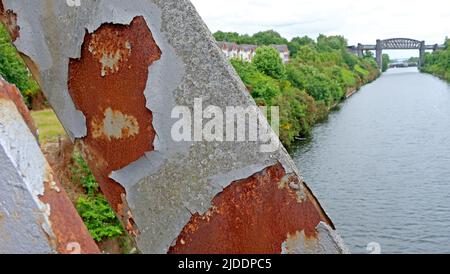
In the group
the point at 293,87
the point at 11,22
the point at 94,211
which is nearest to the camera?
the point at 11,22

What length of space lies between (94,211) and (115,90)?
12663 millimetres

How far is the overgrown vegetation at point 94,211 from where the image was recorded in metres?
12.6

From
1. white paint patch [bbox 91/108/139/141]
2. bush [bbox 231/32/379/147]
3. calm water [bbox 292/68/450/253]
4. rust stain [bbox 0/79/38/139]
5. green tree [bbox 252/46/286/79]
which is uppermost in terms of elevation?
rust stain [bbox 0/79/38/139]

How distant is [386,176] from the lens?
763 inches

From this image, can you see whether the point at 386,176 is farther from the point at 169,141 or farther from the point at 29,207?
the point at 29,207

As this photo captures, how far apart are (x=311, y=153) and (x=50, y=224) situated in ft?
77.6

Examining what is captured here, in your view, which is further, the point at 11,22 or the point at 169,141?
the point at 11,22

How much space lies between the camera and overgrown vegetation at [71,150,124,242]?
12609mm

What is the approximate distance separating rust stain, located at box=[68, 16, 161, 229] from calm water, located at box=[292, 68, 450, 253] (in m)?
10.9

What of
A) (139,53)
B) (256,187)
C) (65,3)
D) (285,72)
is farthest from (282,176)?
(285,72)

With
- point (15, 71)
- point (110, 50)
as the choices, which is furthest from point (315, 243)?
point (15, 71)

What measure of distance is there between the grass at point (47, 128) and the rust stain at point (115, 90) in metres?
13.5

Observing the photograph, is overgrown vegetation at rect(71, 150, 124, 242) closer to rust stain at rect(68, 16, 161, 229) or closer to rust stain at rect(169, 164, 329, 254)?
rust stain at rect(68, 16, 161, 229)

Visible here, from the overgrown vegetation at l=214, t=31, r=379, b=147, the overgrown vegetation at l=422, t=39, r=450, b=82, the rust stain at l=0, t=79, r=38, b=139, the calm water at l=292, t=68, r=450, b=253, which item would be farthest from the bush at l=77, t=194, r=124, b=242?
the overgrown vegetation at l=422, t=39, r=450, b=82
